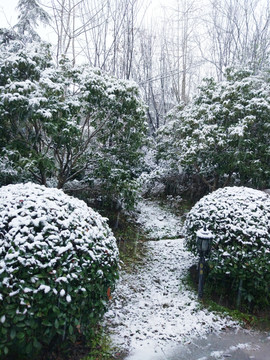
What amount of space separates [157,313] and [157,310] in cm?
7

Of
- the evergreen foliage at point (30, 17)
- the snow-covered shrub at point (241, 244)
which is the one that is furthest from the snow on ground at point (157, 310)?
the evergreen foliage at point (30, 17)

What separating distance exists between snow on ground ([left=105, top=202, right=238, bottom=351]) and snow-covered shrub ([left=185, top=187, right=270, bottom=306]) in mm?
562

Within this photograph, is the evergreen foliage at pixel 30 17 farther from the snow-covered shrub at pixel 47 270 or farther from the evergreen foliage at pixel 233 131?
the snow-covered shrub at pixel 47 270

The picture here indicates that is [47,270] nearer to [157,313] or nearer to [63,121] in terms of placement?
[157,313]

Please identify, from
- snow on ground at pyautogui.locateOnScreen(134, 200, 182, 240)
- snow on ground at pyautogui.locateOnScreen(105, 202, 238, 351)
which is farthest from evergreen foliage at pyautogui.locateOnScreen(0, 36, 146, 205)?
snow on ground at pyautogui.locateOnScreen(105, 202, 238, 351)

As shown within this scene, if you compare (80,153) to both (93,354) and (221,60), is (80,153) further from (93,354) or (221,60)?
(221,60)

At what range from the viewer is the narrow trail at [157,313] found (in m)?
3.08

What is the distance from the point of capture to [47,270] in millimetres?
2320

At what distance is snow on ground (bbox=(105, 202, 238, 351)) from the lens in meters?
3.18

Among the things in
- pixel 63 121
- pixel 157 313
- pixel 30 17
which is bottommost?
pixel 157 313

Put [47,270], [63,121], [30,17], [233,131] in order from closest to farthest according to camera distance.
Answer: [47,270] → [63,121] → [233,131] → [30,17]

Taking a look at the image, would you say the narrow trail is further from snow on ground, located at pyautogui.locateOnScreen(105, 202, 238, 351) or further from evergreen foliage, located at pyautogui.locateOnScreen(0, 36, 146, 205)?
evergreen foliage, located at pyautogui.locateOnScreen(0, 36, 146, 205)

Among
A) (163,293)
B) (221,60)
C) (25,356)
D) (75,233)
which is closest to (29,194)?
(75,233)

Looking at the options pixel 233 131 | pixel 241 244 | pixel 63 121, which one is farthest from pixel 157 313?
pixel 233 131
